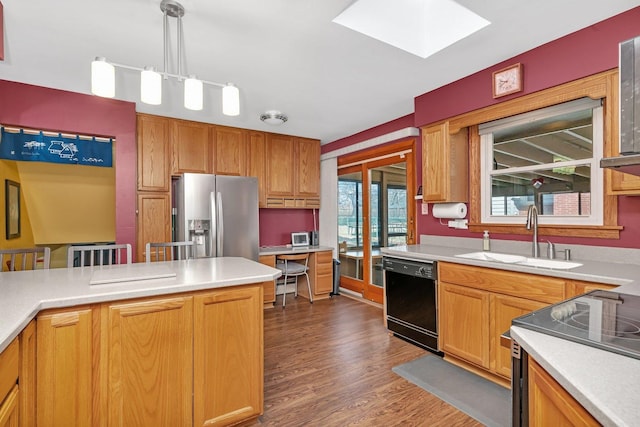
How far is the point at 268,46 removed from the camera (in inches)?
89.4

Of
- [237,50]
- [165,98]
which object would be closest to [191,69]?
[237,50]

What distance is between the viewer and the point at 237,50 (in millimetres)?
2322

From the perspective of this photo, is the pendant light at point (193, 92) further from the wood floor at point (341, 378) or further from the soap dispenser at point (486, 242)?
the soap dispenser at point (486, 242)

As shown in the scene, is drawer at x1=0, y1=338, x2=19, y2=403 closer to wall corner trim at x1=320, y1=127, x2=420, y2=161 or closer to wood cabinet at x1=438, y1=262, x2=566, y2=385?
wood cabinet at x1=438, y1=262, x2=566, y2=385

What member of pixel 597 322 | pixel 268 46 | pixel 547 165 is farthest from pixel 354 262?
pixel 597 322

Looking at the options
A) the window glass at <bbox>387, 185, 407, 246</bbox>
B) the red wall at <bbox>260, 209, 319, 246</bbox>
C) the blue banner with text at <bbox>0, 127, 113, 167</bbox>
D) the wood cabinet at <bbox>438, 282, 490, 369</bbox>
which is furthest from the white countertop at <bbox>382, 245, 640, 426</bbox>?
the red wall at <bbox>260, 209, 319, 246</bbox>

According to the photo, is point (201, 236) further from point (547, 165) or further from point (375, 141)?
point (547, 165)

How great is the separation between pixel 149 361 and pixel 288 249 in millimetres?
3117

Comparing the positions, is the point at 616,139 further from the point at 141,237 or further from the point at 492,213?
the point at 141,237

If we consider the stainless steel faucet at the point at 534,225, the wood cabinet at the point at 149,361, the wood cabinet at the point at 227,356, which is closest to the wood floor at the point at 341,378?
the wood cabinet at the point at 227,356

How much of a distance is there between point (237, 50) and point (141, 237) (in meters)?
2.35

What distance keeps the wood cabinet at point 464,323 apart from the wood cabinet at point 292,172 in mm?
2699

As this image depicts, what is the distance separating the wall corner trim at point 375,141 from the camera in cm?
363

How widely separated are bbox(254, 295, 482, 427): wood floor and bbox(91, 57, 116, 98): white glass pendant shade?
2055 millimetres
